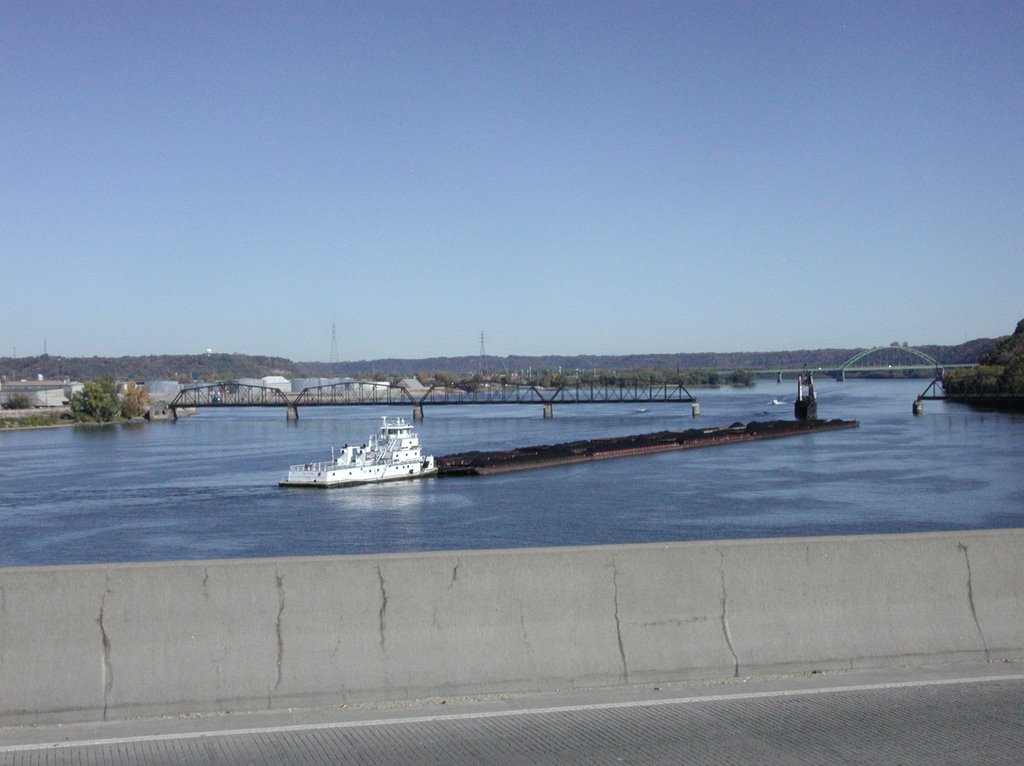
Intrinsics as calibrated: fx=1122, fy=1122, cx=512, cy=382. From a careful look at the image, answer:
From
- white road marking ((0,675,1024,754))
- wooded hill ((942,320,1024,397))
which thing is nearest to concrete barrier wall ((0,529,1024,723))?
white road marking ((0,675,1024,754))

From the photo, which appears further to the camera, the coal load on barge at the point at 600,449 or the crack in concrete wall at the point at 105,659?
the coal load on barge at the point at 600,449

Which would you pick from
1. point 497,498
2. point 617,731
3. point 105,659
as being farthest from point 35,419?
point 617,731

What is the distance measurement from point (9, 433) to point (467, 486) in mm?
91767

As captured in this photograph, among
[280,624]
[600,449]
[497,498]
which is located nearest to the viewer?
[280,624]

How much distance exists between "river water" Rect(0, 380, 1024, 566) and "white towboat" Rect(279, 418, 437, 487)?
1.72m

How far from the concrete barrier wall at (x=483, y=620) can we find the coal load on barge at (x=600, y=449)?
6315 centimetres

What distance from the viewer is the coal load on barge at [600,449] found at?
75.7 m

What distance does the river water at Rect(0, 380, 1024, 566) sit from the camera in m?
43.1

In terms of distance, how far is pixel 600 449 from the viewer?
85.6m

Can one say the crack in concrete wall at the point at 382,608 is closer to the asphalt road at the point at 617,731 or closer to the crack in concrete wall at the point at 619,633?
the asphalt road at the point at 617,731

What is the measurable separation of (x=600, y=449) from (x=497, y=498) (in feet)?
93.8

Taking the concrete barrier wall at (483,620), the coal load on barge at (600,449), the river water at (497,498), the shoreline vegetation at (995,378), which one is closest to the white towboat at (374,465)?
the river water at (497,498)

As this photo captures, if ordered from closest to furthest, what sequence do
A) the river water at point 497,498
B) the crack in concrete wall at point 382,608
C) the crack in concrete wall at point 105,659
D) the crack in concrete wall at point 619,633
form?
1. the crack in concrete wall at point 105,659
2. the crack in concrete wall at point 382,608
3. the crack in concrete wall at point 619,633
4. the river water at point 497,498

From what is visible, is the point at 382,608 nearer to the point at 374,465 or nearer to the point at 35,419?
the point at 374,465
